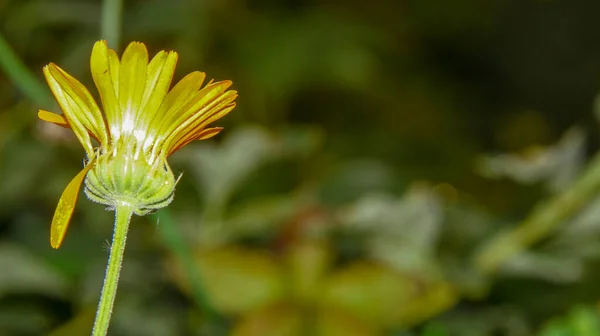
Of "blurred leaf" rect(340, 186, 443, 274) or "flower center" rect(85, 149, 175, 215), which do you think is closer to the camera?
"flower center" rect(85, 149, 175, 215)

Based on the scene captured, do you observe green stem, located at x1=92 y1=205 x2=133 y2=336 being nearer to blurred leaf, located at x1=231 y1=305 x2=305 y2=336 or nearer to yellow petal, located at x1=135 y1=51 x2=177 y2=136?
yellow petal, located at x1=135 y1=51 x2=177 y2=136

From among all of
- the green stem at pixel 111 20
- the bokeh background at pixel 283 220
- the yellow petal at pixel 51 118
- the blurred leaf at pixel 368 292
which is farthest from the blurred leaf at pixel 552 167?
the yellow petal at pixel 51 118

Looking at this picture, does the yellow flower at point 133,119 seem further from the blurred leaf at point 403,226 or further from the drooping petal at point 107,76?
the blurred leaf at point 403,226

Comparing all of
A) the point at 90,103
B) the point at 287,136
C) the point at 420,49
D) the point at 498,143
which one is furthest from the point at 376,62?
the point at 90,103

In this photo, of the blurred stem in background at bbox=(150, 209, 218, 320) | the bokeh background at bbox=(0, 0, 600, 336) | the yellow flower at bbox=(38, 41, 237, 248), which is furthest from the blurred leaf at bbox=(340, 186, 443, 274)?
the yellow flower at bbox=(38, 41, 237, 248)

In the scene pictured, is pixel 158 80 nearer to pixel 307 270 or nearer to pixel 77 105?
pixel 77 105
